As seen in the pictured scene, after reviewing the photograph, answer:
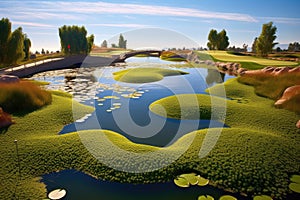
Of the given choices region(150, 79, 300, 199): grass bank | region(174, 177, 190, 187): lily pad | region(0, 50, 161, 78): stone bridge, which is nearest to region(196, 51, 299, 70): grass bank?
region(150, 79, 300, 199): grass bank

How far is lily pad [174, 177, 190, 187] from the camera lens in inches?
307

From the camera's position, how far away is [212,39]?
3263 inches

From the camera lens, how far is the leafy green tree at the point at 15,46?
31141 millimetres

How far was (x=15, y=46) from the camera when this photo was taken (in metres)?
31.4

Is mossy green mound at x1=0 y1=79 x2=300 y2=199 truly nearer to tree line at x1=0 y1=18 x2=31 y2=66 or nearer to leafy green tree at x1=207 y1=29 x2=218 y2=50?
tree line at x1=0 y1=18 x2=31 y2=66

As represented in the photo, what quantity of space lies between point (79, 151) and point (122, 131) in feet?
12.0

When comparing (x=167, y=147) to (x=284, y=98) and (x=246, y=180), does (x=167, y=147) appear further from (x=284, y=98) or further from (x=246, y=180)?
(x=284, y=98)

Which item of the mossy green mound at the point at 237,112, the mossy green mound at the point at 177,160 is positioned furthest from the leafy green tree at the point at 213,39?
the mossy green mound at the point at 177,160

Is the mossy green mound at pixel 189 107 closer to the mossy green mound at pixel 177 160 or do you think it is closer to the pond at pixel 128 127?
the pond at pixel 128 127

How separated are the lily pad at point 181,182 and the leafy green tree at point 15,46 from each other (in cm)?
3394

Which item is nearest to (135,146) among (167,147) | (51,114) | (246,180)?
(167,147)

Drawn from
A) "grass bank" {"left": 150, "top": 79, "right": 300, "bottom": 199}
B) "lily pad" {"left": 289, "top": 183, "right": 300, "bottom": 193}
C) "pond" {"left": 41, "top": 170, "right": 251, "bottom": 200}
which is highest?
"grass bank" {"left": 150, "top": 79, "right": 300, "bottom": 199}

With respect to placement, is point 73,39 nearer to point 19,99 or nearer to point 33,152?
point 19,99

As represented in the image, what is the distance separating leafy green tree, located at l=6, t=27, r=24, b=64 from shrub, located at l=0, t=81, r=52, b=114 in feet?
63.6
